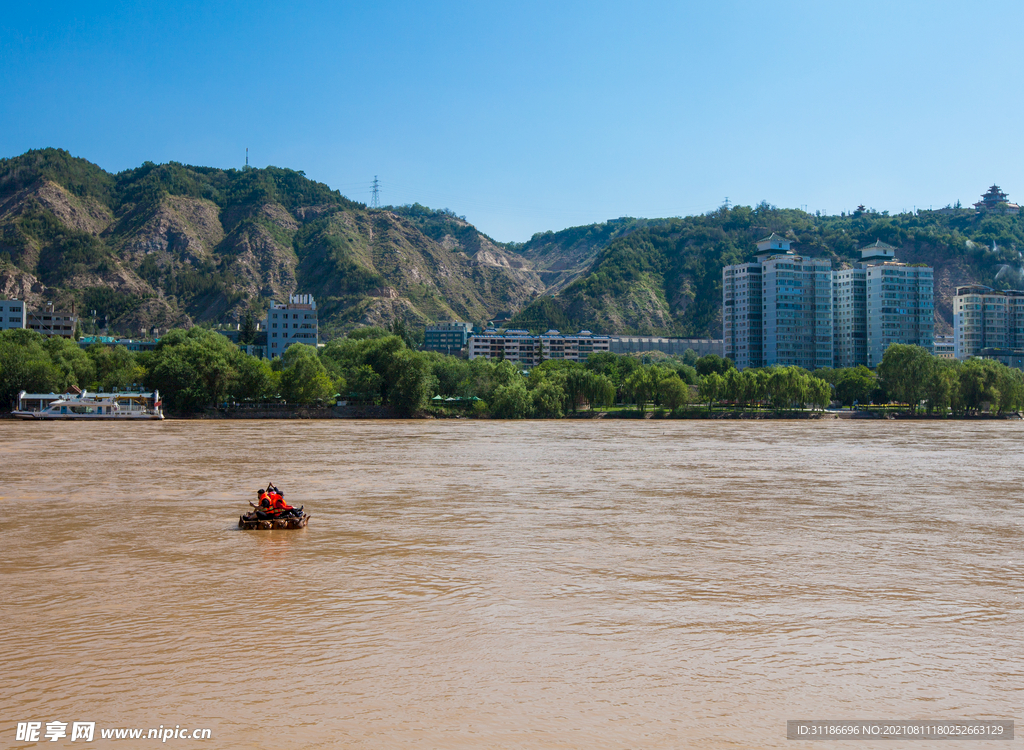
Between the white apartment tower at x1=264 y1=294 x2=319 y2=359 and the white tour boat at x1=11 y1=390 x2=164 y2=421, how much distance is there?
56.4m

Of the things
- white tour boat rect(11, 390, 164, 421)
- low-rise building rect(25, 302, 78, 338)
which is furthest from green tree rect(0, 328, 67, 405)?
low-rise building rect(25, 302, 78, 338)

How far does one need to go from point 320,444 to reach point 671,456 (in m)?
24.3

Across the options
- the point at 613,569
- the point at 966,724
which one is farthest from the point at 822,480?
the point at 966,724

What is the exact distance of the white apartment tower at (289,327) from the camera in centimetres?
14600

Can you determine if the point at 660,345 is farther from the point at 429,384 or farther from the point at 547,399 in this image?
the point at 429,384

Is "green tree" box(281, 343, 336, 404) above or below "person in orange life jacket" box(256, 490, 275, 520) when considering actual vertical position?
above

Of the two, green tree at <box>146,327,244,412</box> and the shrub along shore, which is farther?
the shrub along shore

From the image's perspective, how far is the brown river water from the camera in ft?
30.6

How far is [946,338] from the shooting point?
609ft

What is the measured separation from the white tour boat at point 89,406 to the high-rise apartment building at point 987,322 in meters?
162

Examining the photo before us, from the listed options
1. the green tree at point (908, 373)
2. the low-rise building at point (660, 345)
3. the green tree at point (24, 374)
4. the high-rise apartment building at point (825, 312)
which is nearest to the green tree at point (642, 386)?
the green tree at point (908, 373)

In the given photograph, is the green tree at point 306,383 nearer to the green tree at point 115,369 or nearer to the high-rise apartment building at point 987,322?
the green tree at point 115,369

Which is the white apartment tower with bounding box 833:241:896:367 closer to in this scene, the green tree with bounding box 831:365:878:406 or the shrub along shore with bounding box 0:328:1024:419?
the green tree with bounding box 831:365:878:406

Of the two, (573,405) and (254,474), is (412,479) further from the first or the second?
(573,405)
